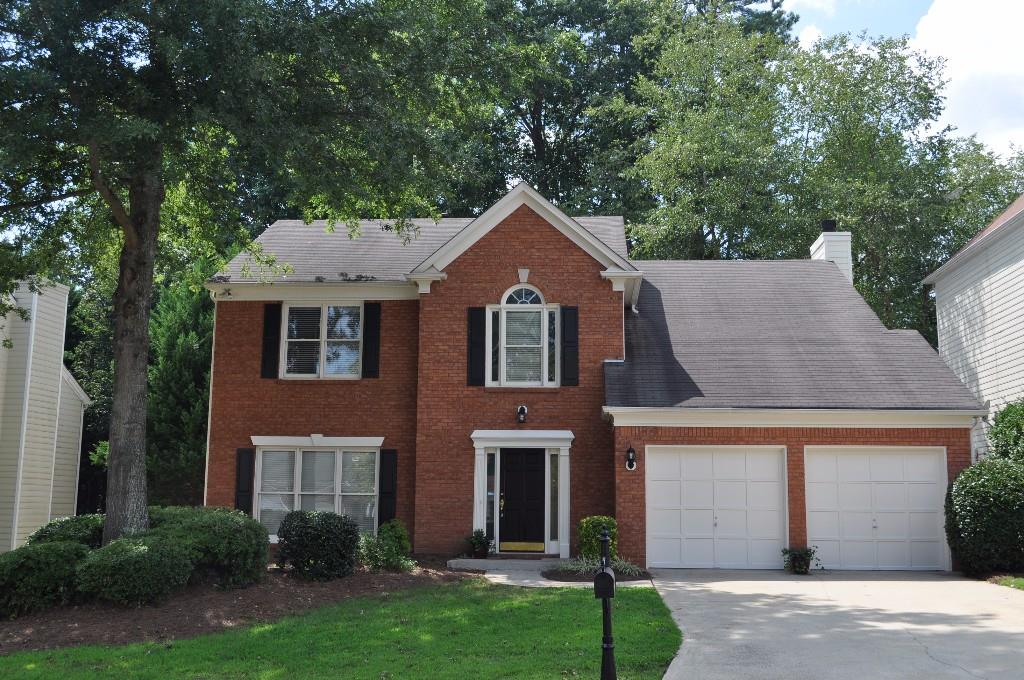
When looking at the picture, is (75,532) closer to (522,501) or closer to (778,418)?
(522,501)

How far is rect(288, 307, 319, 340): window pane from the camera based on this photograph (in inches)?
753

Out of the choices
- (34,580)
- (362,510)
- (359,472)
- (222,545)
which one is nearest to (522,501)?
(362,510)

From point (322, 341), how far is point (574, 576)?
749cm

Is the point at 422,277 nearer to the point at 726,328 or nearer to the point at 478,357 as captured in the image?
the point at 478,357

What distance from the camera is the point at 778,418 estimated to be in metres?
16.6

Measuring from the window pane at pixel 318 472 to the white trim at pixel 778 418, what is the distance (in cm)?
593

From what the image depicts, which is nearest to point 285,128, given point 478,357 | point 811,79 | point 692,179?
point 478,357

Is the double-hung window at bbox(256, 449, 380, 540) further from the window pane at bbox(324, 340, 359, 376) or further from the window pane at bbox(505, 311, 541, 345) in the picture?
the window pane at bbox(505, 311, 541, 345)

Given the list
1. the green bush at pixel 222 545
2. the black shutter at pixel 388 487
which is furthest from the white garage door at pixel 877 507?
the green bush at pixel 222 545

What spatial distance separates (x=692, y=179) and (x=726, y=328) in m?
14.1

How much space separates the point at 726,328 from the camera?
1923 centimetres

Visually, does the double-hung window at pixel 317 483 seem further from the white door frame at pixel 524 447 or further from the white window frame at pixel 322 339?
the white door frame at pixel 524 447

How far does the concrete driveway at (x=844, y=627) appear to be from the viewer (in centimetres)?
865

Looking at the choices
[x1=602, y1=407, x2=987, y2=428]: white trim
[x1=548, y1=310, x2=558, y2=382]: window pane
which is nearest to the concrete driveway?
[x1=602, y1=407, x2=987, y2=428]: white trim
